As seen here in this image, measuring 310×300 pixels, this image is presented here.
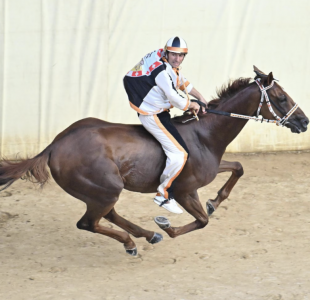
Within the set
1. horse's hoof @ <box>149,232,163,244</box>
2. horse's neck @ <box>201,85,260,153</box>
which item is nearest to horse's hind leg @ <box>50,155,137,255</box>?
horse's hoof @ <box>149,232,163,244</box>

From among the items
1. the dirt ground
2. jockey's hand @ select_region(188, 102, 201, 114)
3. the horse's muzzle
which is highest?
jockey's hand @ select_region(188, 102, 201, 114)

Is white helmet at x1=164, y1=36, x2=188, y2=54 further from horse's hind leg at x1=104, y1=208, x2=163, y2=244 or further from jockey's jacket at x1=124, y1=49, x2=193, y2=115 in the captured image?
horse's hind leg at x1=104, y1=208, x2=163, y2=244

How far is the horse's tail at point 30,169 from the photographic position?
5.13 metres

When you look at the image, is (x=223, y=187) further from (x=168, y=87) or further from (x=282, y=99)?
(x=168, y=87)

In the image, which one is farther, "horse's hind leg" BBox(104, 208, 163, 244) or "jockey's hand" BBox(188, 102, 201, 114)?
"horse's hind leg" BBox(104, 208, 163, 244)

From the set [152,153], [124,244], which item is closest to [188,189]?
[152,153]

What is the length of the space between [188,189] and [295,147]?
15.0 feet

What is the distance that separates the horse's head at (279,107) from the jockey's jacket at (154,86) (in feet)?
2.68

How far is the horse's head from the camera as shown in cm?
539

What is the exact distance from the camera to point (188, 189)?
214 inches

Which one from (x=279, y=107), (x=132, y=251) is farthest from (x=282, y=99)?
(x=132, y=251)

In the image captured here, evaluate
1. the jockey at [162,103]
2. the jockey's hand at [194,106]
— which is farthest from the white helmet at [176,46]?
the jockey's hand at [194,106]

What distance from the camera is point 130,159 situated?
5.22 meters

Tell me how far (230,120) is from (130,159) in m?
1.09
